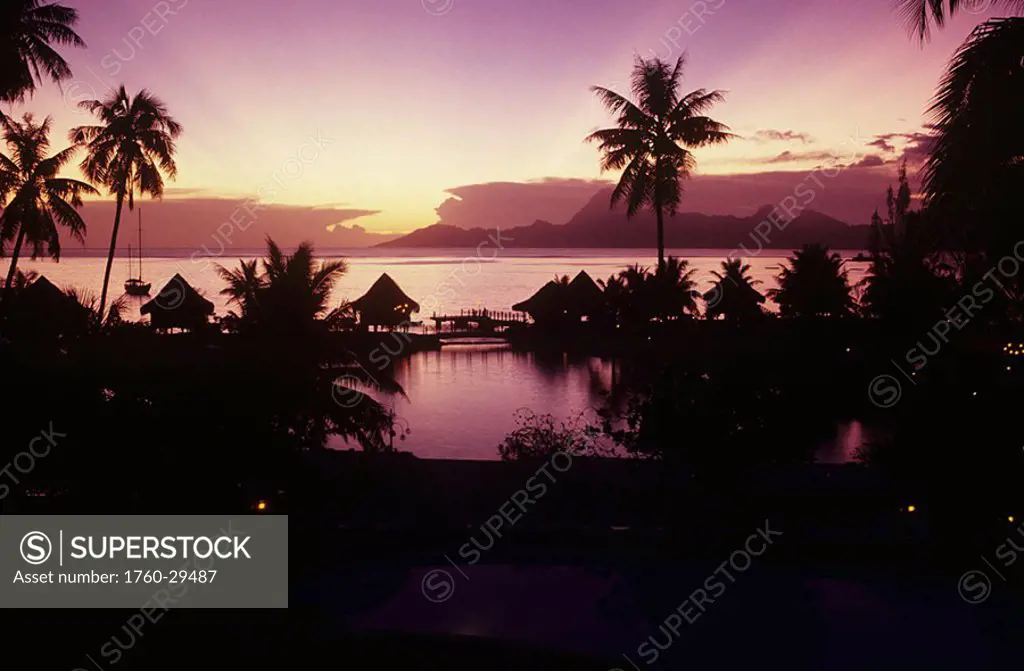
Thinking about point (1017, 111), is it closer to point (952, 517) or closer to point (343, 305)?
point (952, 517)

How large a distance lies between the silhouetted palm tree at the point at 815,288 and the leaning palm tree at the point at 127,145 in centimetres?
2840

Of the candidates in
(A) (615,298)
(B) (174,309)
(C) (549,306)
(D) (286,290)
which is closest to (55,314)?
(D) (286,290)

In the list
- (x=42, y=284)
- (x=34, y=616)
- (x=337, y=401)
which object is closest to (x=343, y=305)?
(x=337, y=401)

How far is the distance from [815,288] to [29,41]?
103ft

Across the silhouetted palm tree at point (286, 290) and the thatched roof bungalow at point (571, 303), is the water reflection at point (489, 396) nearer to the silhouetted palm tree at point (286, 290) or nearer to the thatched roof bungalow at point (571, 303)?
the thatched roof bungalow at point (571, 303)

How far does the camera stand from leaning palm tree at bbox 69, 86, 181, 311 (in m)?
26.5

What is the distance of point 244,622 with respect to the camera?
28.6ft

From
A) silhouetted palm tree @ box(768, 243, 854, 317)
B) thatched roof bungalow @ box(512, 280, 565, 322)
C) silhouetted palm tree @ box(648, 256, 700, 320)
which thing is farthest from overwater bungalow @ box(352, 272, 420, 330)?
silhouetted palm tree @ box(768, 243, 854, 317)

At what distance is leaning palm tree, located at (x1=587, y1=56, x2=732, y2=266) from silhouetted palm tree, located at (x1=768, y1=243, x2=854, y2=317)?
16.3m

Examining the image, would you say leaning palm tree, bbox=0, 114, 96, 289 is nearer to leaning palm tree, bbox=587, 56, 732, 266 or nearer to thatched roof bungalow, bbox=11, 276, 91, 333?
thatched roof bungalow, bbox=11, 276, 91, 333

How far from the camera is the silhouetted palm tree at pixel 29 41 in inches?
538

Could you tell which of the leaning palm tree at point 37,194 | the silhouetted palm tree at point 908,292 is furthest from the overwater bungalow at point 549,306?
the leaning palm tree at point 37,194

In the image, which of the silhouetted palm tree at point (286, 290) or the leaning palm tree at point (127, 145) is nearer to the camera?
the silhouetted palm tree at point (286, 290)

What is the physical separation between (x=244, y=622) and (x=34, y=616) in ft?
8.23
